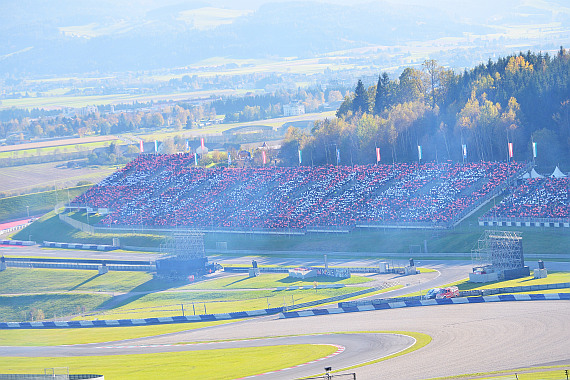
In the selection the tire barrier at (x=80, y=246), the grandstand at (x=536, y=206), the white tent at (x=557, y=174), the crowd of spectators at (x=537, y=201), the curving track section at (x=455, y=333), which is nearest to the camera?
the curving track section at (x=455, y=333)

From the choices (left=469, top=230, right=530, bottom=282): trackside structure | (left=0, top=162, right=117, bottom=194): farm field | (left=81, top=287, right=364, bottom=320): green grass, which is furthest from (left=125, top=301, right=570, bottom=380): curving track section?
(left=0, top=162, right=117, bottom=194): farm field

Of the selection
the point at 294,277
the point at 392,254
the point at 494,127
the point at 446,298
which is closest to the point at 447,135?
the point at 494,127

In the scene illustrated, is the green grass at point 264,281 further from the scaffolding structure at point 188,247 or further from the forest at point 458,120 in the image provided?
the forest at point 458,120

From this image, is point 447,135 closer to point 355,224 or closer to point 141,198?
point 355,224

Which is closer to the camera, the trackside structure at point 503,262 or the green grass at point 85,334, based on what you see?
the green grass at point 85,334

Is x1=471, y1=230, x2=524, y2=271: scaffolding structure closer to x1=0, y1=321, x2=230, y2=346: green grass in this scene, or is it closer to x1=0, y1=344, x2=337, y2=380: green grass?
x1=0, y1=321, x2=230, y2=346: green grass

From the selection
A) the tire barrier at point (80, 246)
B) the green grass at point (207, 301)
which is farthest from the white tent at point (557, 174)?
the tire barrier at point (80, 246)
